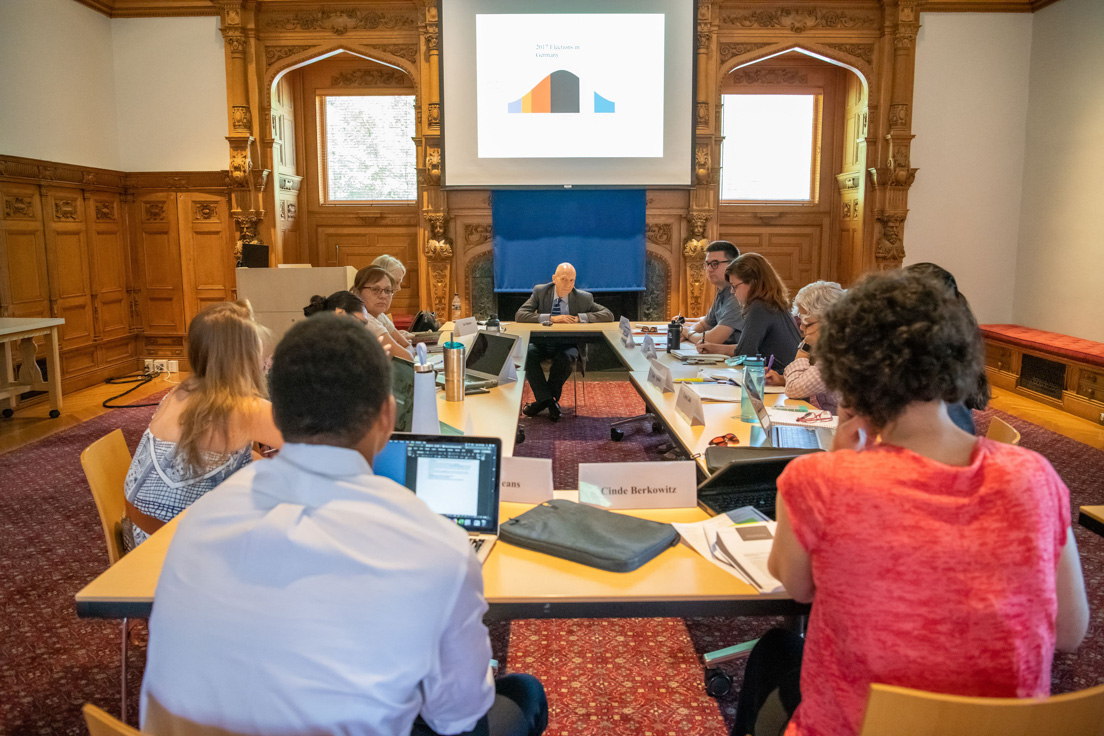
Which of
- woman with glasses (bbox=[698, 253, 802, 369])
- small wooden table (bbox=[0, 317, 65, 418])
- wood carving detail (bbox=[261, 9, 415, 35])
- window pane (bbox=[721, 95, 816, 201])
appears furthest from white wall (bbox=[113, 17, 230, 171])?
woman with glasses (bbox=[698, 253, 802, 369])

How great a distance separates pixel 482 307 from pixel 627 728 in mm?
6156

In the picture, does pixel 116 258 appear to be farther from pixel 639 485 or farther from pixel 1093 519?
pixel 1093 519

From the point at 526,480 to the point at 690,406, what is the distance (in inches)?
43.0

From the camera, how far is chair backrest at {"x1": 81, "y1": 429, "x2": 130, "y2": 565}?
2.27 m

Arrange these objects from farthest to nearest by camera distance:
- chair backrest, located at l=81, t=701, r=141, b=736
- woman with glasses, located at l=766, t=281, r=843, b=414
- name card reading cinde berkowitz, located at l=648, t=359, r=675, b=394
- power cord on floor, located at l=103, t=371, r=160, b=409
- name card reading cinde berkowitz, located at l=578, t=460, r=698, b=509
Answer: power cord on floor, located at l=103, t=371, r=160, b=409, name card reading cinde berkowitz, located at l=648, t=359, r=675, b=394, woman with glasses, located at l=766, t=281, r=843, b=414, name card reading cinde berkowitz, located at l=578, t=460, r=698, b=509, chair backrest, located at l=81, t=701, r=141, b=736

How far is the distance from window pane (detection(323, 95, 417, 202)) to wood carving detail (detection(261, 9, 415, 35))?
1042mm

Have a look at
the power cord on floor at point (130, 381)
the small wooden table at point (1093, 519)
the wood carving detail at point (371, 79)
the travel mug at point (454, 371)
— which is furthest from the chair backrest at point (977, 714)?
the wood carving detail at point (371, 79)

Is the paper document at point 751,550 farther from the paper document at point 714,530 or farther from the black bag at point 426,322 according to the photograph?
the black bag at point 426,322

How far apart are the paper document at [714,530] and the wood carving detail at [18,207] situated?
6550mm

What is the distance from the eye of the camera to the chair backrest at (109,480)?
89.4 inches

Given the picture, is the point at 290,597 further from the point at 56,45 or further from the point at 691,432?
the point at 56,45

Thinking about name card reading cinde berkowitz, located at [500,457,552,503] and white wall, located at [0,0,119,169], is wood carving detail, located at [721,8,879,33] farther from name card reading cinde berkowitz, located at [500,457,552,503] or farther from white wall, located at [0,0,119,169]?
name card reading cinde berkowitz, located at [500,457,552,503]

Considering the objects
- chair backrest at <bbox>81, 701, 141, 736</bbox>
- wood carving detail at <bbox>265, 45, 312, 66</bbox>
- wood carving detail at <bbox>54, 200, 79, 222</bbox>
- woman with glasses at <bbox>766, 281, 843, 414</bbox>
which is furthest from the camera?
wood carving detail at <bbox>265, 45, 312, 66</bbox>

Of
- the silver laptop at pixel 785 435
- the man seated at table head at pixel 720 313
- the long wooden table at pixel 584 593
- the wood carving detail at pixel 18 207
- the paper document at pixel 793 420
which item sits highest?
the wood carving detail at pixel 18 207
